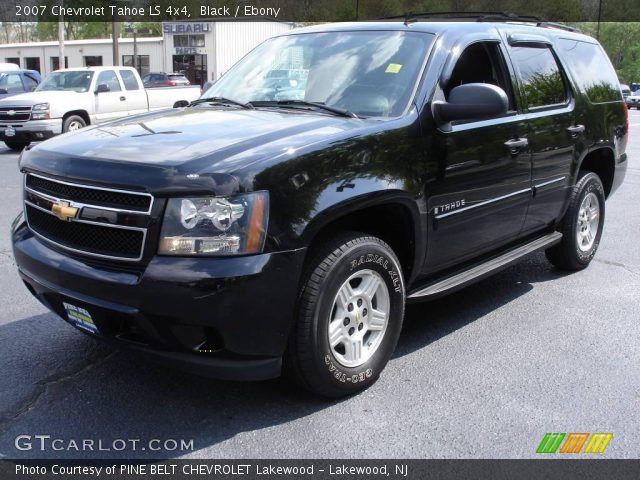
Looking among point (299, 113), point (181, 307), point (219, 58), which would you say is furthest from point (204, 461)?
point (219, 58)

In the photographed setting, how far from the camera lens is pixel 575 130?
507 centimetres

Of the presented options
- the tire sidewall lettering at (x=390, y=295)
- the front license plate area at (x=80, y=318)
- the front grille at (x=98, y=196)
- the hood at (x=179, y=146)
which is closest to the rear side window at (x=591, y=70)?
the hood at (x=179, y=146)

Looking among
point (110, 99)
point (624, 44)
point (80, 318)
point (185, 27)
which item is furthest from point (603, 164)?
point (624, 44)

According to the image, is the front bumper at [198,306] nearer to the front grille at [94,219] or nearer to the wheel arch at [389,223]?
the front grille at [94,219]

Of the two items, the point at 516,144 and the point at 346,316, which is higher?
the point at 516,144

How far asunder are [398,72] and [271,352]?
6.14 ft

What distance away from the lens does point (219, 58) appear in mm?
49062

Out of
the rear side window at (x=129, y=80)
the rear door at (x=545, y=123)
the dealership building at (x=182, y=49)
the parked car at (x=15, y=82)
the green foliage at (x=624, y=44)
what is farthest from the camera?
the green foliage at (x=624, y=44)

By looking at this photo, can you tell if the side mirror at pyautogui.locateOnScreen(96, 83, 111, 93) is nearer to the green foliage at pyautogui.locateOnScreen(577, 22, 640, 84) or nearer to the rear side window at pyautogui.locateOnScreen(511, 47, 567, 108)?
the rear side window at pyautogui.locateOnScreen(511, 47, 567, 108)

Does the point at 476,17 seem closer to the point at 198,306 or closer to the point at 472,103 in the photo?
the point at 472,103

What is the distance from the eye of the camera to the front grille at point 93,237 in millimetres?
2875

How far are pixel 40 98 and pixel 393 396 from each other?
1345 cm

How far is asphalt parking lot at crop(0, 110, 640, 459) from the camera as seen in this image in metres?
3.03

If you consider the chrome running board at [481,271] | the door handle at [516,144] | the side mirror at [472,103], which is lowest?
the chrome running board at [481,271]
